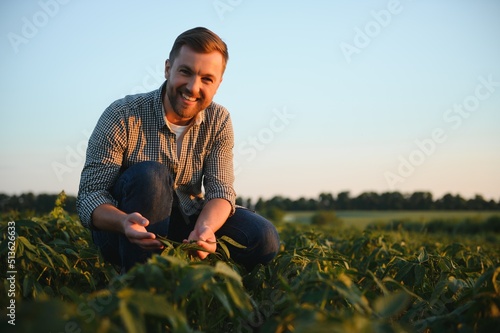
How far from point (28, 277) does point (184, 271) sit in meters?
1.06

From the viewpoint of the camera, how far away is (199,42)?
101 inches

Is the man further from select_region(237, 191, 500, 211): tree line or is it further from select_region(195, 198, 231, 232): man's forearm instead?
select_region(237, 191, 500, 211): tree line

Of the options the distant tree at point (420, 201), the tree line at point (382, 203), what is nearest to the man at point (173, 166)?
the tree line at point (382, 203)

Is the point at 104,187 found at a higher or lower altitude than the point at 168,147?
lower

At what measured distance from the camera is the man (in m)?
2.32

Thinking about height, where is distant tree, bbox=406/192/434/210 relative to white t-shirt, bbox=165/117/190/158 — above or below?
below

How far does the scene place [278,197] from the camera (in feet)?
75.1

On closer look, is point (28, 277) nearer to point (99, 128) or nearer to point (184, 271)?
point (99, 128)

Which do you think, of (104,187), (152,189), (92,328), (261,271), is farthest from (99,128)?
(92,328)

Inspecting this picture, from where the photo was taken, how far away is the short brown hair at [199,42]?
8.43ft

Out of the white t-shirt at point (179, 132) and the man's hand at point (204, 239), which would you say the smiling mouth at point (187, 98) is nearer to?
the white t-shirt at point (179, 132)

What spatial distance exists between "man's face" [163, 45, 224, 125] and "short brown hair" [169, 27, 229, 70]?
3 cm

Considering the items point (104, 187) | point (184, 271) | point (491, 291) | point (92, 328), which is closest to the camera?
point (92, 328)

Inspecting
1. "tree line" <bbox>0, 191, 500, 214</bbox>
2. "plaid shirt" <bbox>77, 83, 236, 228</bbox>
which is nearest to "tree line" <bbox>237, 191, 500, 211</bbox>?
"tree line" <bbox>0, 191, 500, 214</bbox>
